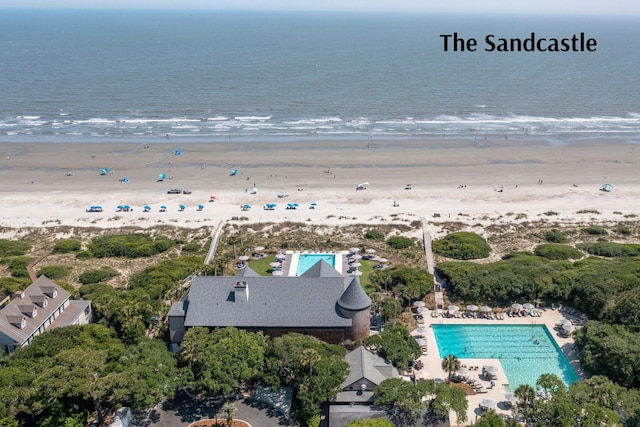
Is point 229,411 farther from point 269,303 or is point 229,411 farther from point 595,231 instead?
point 595,231

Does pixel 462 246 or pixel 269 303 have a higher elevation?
pixel 269 303

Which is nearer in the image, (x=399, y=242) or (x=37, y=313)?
(x=37, y=313)

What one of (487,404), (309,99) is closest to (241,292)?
(487,404)

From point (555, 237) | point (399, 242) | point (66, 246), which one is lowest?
point (555, 237)

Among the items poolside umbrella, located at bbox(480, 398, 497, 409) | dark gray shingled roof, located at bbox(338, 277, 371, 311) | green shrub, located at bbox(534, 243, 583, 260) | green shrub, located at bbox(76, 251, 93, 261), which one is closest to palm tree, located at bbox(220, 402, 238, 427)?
dark gray shingled roof, located at bbox(338, 277, 371, 311)

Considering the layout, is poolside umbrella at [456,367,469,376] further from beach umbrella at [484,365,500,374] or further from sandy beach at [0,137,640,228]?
sandy beach at [0,137,640,228]

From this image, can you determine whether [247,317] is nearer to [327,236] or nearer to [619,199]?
[327,236]
